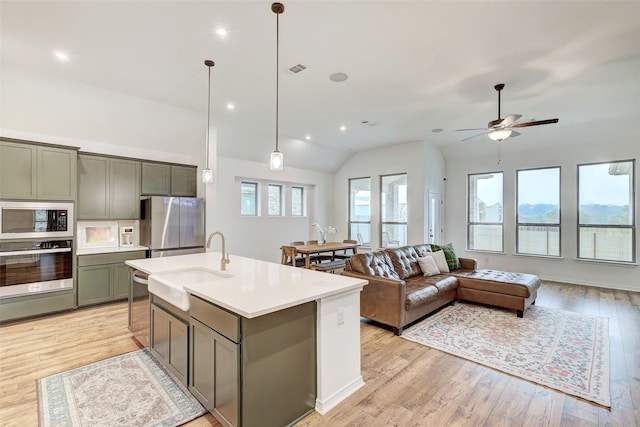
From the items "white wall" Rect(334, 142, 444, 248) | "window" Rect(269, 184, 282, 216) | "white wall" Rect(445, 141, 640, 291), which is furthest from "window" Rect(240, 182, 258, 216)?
"white wall" Rect(445, 141, 640, 291)

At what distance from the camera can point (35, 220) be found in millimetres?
3818

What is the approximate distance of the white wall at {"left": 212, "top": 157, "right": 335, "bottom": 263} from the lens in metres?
6.52

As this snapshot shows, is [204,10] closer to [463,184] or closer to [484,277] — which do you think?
[484,277]

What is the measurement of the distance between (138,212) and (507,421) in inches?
218

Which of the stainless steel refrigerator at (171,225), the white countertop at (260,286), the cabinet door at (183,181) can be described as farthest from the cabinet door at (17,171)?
the white countertop at (260,286)

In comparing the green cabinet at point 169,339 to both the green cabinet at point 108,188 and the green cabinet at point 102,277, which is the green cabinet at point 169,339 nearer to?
the green cabinet at point 102,277

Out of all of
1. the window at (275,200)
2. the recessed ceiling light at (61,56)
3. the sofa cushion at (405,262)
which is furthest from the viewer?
the window at (275,200)

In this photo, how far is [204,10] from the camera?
8.16 ft

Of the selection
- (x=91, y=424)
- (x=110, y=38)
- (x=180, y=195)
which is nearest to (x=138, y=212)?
(x=180, y=195)

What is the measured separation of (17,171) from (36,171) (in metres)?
0.17

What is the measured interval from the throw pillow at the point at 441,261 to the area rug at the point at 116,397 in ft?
13.1

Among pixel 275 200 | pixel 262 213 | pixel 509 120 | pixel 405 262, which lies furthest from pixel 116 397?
pixel 275 200

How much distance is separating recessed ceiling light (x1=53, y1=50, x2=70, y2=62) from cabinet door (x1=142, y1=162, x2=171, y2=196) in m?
1.94

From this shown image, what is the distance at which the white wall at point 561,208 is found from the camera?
5.66 m
